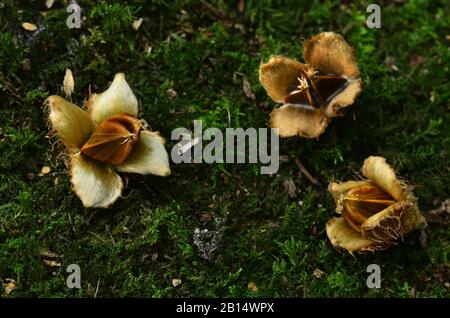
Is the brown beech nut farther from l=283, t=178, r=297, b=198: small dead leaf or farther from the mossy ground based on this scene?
l=283, t=178, r=297, b=198: small dead leaf

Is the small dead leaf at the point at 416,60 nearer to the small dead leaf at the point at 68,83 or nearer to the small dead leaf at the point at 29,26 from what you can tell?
the small dead leaf at the point at 68,83

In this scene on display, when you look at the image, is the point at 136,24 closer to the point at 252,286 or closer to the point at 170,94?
the point at 170,94

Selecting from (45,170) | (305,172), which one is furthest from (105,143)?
(305,172)

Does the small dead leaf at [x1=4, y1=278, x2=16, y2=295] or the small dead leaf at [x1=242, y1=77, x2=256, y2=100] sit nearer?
the small dead leaf at [x1=4, y1=278, x2=16, y2=295]

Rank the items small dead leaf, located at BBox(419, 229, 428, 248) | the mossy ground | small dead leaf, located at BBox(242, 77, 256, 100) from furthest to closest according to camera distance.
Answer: small dead leaf, located at BBox(242, 77, 256, 100)
small dead leaf, located at BBox(419, 229, 428, 248)
the mossy ground

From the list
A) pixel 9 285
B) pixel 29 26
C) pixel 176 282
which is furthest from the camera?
pixel 29 26

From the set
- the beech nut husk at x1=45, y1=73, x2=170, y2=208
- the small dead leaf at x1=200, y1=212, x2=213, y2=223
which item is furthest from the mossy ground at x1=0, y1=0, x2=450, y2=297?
the beech nut husk at x1=45, y1=73, x2=170, y2=208
